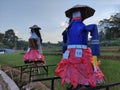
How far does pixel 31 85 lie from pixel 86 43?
9.71ft

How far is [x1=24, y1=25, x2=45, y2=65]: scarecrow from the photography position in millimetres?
6586

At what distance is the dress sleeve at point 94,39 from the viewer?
9.57 feet

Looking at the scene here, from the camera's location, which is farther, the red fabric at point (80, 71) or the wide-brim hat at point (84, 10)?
the wide-brim hat at point (84, 10)

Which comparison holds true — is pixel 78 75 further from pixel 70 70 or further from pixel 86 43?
pixel 86 43

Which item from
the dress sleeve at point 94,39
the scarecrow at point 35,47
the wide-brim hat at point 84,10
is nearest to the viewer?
the dress sleeve at point 94,39

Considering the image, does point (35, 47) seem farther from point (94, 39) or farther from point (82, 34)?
point (94, 39)

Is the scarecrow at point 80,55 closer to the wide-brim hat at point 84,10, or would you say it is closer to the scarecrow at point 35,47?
the wide-brim hat at point 84,10

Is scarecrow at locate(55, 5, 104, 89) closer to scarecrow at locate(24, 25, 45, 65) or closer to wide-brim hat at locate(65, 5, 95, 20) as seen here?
wide-brim hat at locate(65, 5, 95, 20)

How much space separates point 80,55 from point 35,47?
382 cm

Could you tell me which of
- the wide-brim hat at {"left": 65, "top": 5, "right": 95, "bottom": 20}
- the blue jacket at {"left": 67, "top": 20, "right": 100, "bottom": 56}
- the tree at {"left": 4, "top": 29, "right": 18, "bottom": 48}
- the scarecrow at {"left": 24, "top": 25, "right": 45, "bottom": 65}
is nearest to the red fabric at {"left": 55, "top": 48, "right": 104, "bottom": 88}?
the blue jacket at {"left": 67, "top": 20, "right": 100, "bottom": 56}

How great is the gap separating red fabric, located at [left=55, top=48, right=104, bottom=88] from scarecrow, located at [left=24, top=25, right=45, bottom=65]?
3.53 meters

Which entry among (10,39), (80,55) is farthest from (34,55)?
(10,39)

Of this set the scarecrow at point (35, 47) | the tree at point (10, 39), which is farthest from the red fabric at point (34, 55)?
the tree at point (10, 39)

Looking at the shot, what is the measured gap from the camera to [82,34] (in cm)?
311
